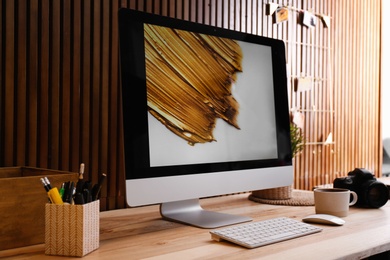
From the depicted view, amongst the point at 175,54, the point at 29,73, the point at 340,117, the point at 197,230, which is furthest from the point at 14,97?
the point at 340,117

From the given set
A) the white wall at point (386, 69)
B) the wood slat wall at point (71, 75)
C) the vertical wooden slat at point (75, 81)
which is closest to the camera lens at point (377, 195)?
the wood slat wall at point (71, 75)

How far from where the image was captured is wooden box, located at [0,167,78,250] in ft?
3.78

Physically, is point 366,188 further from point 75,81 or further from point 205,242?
point 75,81

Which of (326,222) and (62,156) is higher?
(62,156)

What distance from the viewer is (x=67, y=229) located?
3.68ft

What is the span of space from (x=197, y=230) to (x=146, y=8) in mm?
981

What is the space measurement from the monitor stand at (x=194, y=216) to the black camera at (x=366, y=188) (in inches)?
20.9

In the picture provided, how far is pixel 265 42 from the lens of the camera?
5.90ft

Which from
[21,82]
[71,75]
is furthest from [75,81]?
[21,82]

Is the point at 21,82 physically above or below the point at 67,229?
above

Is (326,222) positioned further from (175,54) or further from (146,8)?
(146,8)

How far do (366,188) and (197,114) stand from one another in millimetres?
778

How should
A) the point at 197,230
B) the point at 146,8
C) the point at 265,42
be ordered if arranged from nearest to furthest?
the point at 197,230
the point at 265,42
the point at 146,8

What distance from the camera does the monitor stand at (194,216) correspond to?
4.96 feet
